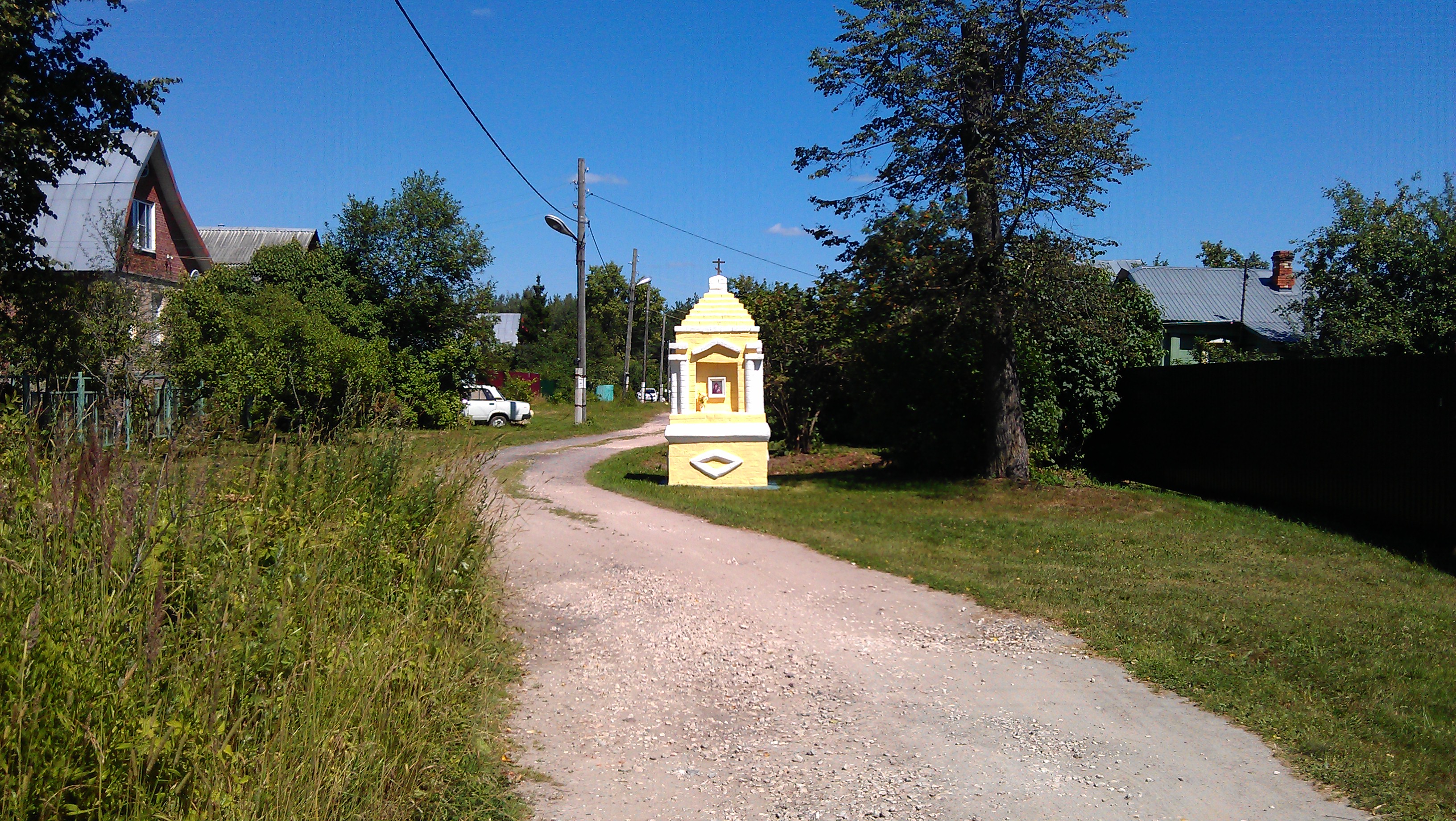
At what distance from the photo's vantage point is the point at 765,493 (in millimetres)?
15258

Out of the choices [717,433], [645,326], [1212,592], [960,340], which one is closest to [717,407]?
[717,433]

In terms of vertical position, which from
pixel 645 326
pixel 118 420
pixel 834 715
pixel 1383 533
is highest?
pixel 645 326

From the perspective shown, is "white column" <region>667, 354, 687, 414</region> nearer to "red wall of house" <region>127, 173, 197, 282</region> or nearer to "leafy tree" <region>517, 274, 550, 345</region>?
"red wall of house" <region>127, 173, 197, 282</region>

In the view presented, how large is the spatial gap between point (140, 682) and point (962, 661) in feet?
16.7

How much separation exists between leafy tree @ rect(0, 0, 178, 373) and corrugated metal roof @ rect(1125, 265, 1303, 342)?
2998 cm

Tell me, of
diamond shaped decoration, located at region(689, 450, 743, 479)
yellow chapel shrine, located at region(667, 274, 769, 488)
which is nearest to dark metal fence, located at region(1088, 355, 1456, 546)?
yellow chapel shrine, located at region(667, 274, 769, 488)

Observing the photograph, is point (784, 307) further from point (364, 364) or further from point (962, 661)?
point (962, 661)

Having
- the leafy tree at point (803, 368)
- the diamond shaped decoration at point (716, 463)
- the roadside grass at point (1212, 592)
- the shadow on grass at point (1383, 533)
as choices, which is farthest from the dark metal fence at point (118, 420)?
the leafy tree at point (803, 368)

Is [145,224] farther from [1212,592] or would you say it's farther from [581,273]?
[1212,592]

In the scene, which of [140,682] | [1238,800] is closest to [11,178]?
[140,682]

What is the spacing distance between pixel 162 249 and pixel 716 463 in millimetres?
21389

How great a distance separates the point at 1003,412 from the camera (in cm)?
1595

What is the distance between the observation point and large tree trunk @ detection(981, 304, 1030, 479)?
15758 millimetres

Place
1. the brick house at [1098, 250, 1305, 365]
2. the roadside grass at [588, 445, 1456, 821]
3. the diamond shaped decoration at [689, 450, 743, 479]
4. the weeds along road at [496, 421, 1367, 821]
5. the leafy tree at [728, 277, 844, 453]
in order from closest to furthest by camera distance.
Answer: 1. the weeds along road at [496, 421, 1367, 821]
2. the roadside grass at [588, 445, 1456, 821]
3. the diamond shaped decoration at [689, 450, 743, 479]
4. the leafy tree at [728, 277, 844, 453]
5. the brick house at [1098, 250, 1305, 365]
